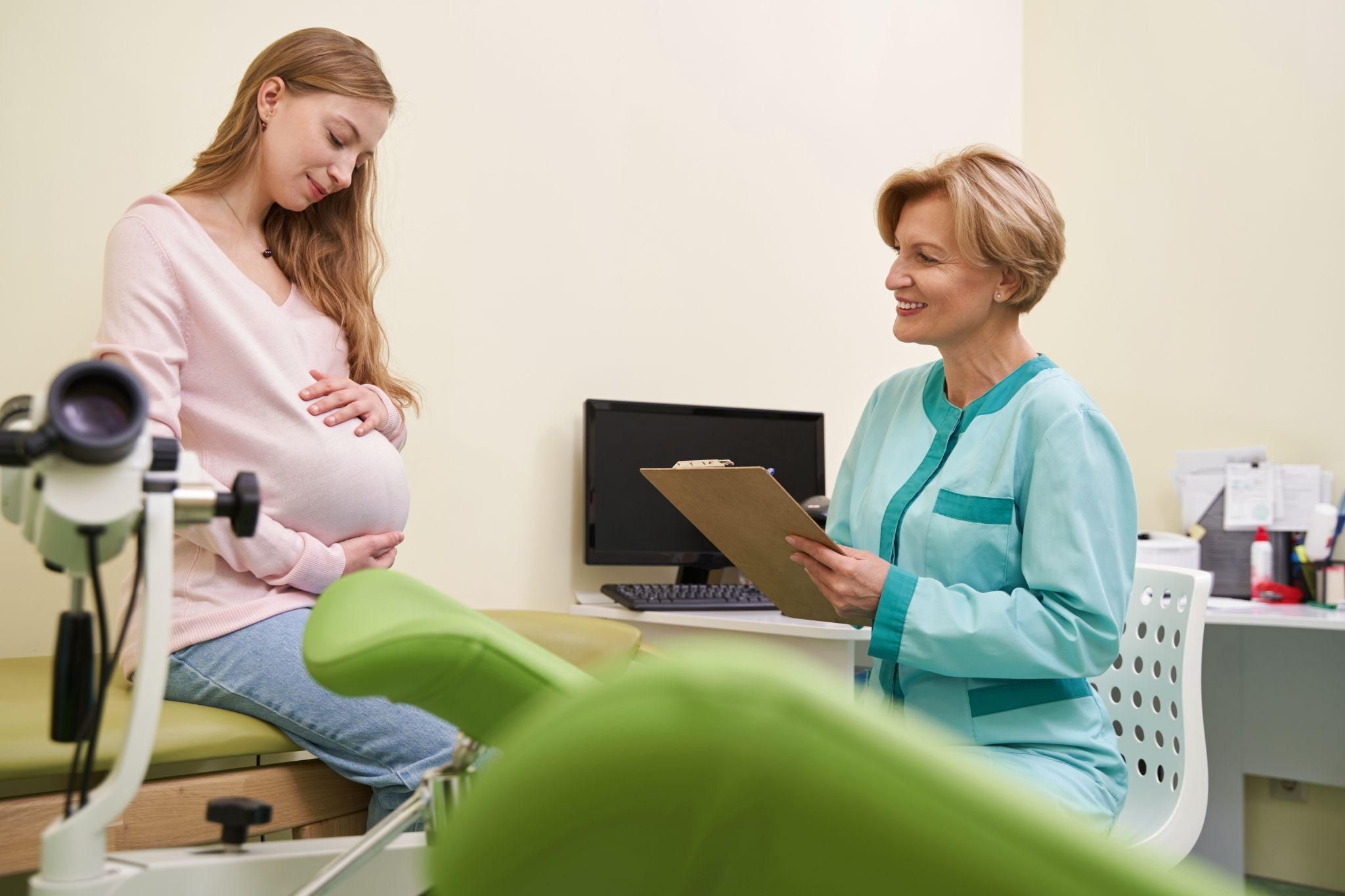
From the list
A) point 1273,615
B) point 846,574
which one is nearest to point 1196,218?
point 1273,615

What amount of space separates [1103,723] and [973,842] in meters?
1.16

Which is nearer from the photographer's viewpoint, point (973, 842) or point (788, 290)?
point (973, 842)

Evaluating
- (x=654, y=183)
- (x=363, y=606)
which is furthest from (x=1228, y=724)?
(x=363, y=606)

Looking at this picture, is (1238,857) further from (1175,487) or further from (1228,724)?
(1175,487)

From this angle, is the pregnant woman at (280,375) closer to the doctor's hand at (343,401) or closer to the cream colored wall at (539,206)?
the doctor's hand at (343,401)

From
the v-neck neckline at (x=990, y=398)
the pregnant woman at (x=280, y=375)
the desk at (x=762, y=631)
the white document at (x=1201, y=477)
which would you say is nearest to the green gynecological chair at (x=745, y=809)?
the pregnant woman at (x=280, y=375)

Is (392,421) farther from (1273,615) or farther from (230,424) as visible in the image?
(1273,615)

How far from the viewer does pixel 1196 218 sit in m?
3.30

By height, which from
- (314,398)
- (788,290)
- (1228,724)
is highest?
(788,290)

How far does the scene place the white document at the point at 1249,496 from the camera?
297 cm

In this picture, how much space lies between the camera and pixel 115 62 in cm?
193

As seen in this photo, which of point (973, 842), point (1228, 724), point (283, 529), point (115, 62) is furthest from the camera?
point (1228, 724)

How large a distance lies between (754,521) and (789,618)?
0.73 metres

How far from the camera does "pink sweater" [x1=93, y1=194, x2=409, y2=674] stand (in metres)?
1.35
